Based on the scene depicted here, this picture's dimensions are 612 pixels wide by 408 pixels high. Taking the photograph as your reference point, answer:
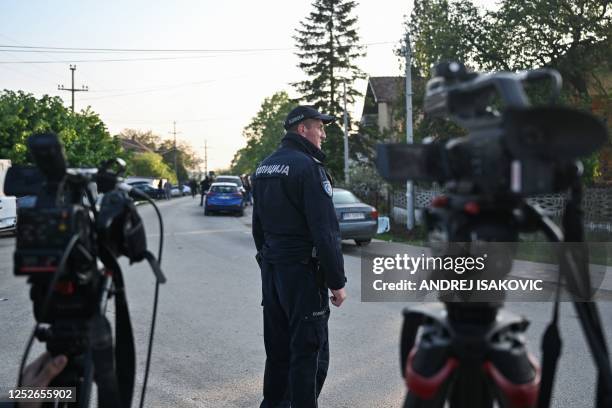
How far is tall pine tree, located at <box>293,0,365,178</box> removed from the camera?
47062mm

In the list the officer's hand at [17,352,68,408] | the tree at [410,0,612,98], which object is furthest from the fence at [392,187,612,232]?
the officer's hand at [17,352,68,408]

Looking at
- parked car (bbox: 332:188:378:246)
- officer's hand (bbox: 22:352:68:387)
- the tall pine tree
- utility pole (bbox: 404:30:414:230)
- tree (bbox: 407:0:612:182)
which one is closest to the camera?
officer's hand (bbox: 22:352:68:387)

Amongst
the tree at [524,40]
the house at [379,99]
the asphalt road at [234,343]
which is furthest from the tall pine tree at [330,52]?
the asphalt road at [234,343]

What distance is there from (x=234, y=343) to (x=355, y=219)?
10.0 meters

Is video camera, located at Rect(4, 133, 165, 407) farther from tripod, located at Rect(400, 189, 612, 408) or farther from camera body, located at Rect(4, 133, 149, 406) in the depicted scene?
tripod, located at Rect(400, 189, 612, 408)

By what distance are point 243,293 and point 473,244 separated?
7.72 meters

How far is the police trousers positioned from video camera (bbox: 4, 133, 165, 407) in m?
1.50

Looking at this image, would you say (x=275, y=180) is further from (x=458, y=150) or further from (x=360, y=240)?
(x=360, y=240)

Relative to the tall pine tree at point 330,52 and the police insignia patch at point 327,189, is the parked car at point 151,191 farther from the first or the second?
the tall pine tree at point 330,52

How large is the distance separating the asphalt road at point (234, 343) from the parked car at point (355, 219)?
4791 mm

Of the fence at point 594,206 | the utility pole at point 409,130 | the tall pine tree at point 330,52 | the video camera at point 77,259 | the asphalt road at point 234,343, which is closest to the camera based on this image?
the video camera at point 77,259

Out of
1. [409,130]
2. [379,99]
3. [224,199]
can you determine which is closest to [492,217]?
[409,130]

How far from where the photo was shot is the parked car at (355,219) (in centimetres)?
A: 1583

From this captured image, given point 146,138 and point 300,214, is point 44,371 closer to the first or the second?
point 300,214
